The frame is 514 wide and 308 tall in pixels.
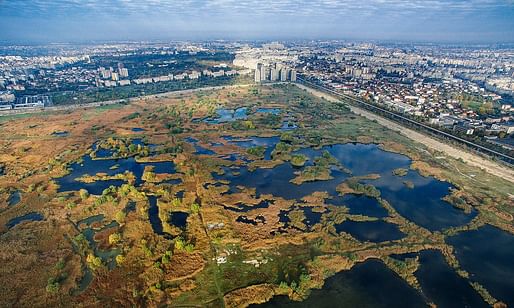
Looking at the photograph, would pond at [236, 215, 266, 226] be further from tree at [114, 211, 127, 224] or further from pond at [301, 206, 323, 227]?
tree at [114, 211, 127, 224]

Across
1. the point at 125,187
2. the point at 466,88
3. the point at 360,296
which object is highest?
the point at 466,88

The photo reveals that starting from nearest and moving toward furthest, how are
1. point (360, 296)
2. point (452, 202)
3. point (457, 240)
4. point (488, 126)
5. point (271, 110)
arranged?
point (360, 296)
point (457, 240)
point (452, 202)
point (488, 126)
point (271, 110)

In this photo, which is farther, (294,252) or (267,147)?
(267,147)

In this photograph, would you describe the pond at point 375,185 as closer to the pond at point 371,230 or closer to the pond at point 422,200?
the pond at point 422,200

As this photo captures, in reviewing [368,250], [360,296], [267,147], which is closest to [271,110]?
[267,147]

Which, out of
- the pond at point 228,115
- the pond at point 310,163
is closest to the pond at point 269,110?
the pond at point 228,115

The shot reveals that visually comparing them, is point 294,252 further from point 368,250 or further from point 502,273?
point 502,273
